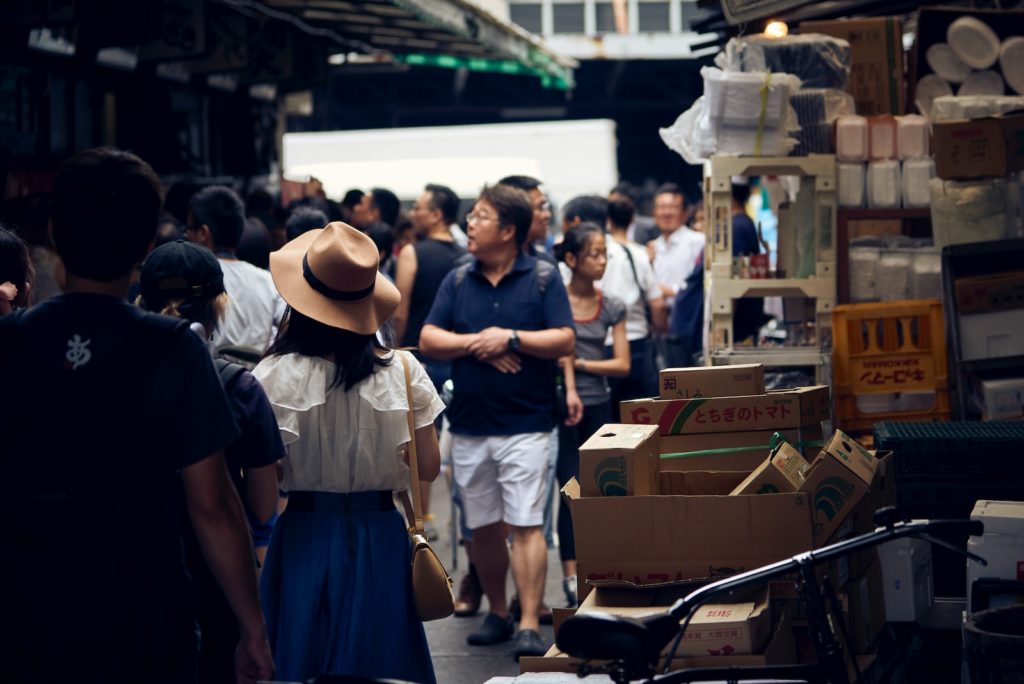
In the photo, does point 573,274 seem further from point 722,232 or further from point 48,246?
point 48,246

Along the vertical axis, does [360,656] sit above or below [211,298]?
below

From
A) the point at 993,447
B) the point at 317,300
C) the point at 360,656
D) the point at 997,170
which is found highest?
the point at 997,170

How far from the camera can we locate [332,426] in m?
4.62

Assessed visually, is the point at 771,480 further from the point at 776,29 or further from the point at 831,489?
the point at 776,29

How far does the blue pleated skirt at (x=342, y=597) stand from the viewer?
177 inches

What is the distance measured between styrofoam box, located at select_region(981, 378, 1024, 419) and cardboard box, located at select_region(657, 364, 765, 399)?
1519 mm

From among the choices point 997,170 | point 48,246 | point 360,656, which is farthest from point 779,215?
point 360,656

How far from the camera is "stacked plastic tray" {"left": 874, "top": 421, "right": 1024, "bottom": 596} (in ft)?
17.8

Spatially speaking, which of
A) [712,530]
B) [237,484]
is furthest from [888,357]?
[237,484]

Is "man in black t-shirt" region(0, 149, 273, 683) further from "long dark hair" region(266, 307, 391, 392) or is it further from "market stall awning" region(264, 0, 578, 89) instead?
"market stall awning" region(264, 0, 578, 89)

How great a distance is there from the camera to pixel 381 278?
15.9 ft

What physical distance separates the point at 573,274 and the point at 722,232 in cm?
118

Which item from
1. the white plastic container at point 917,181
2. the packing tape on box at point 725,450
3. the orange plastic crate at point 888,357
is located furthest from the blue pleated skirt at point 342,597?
the white plastic container at point 917,181

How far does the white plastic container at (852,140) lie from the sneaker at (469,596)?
9.49 ft
